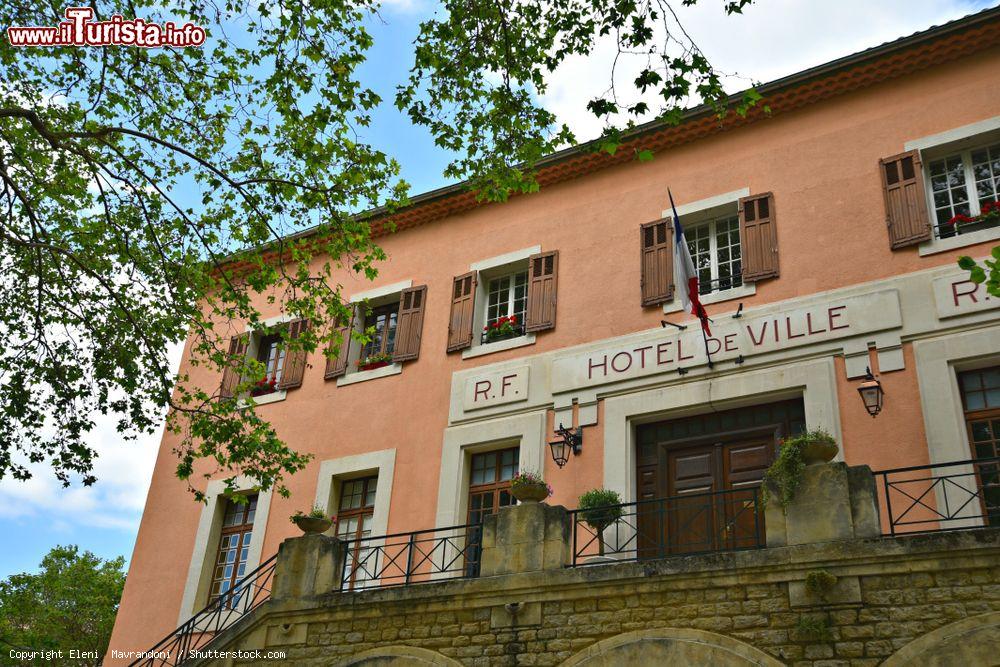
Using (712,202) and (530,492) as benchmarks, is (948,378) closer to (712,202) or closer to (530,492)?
(712,202)

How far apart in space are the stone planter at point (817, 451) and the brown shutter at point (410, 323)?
7052 millimetres

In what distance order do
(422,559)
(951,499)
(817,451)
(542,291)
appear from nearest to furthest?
(817,451) < (951,499) < (422,559) < (542,291)

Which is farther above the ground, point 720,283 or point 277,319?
point 277,319

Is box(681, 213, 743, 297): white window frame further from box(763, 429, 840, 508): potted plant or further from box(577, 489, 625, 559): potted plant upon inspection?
box(763, 429, 840, 508): potted plant

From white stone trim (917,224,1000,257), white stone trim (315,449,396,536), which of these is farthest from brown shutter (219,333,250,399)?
white stone trim (917,224,1000,257)

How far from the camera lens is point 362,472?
45.4 feet

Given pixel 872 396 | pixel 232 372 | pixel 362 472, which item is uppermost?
pixel 232 372

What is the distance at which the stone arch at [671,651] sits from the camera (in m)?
8.01

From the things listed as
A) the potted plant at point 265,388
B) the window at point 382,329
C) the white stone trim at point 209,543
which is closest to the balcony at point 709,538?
the white stone trim at point 209,543

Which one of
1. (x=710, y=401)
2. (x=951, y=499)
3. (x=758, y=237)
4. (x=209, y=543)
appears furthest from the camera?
(x=209, y=543)

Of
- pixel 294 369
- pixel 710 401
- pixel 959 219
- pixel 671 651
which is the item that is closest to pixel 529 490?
pixel 671 651

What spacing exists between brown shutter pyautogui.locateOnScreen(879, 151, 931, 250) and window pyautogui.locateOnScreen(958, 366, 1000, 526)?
1684 millimetres

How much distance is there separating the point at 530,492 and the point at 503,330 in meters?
3.97

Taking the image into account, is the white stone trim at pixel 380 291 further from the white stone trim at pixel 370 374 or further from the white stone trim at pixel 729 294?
the white stone trim at pixel 729 294
